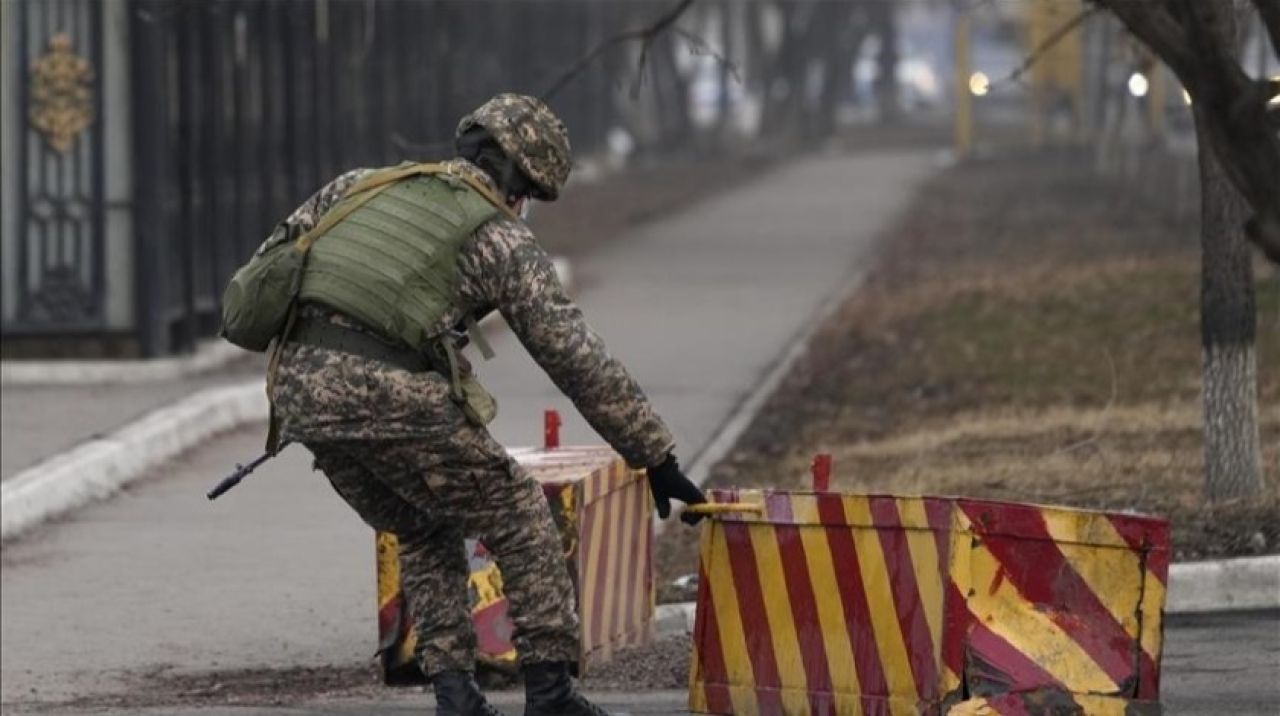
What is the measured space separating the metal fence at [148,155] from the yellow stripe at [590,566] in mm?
5955

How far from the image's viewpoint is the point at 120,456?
1224 centimetres

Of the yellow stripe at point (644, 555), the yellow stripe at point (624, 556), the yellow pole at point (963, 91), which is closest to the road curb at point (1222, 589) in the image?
the yellow stripe at point (644, 555)

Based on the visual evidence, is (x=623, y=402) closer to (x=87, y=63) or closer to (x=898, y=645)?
(x=898, y=645)

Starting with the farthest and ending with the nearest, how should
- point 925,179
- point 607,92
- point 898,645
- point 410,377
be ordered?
1. point 607,92
2. point 925,179
3. point 898,645
4. point 410,377

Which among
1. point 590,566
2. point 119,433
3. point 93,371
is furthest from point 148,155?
point 590,566

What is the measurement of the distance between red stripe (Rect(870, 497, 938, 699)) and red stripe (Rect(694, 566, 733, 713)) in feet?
1.55

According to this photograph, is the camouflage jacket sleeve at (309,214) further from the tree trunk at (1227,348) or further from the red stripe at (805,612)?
the tree trunk at (1227,348)

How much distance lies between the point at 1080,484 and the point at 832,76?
47379 millimetres

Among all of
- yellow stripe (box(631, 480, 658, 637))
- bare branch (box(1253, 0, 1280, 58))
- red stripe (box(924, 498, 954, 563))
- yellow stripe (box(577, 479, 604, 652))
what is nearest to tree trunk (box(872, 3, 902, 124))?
yellow stripe (box(631, 480, 658, 637))

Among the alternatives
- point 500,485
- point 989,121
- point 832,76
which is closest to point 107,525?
point 500,485

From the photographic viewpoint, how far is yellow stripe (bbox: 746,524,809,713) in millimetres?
6691

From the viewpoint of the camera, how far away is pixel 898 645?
6.56 m

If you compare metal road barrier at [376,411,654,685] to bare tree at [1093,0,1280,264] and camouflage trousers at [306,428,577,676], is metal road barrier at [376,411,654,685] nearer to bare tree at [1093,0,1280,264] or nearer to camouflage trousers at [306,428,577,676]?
camouflage trousers at [306,428,577,676]

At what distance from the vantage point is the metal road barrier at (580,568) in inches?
296
